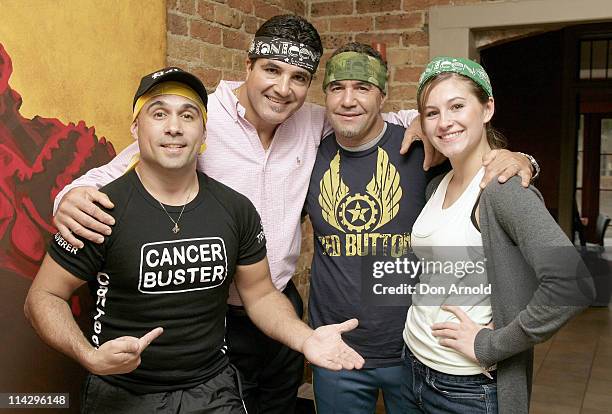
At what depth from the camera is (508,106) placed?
8.27 meters

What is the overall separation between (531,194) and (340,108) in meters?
0.80

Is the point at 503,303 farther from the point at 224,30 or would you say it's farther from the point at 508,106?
the point at 508,106

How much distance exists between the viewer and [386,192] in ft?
6.88

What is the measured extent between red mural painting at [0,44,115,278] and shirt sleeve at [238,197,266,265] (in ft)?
2.20

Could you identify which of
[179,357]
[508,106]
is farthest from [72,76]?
[508,106]

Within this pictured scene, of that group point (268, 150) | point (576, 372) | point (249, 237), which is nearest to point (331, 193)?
point (268, 150)

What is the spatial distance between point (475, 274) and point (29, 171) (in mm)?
A: 1399

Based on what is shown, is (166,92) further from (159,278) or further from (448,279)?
(448,279)

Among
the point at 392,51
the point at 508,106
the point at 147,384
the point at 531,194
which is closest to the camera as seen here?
the point at 531,194

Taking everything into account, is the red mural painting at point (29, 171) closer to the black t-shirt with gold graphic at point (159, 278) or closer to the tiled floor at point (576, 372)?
Result: the black t-shirt with gold graphic at point (159, 278)

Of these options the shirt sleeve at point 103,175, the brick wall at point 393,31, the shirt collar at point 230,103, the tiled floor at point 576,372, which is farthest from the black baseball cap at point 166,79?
the tiled floor at point 576,372

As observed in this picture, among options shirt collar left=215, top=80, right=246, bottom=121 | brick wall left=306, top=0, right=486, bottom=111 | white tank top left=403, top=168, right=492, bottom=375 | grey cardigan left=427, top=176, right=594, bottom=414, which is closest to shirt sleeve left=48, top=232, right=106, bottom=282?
shirt collar left=215, top=80, right=246, bottom=121

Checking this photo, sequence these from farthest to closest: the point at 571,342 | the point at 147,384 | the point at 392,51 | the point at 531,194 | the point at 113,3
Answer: the point at 571,342
the point at 392,51
the point at 113,3
the point at 147,384
the point at 531,194

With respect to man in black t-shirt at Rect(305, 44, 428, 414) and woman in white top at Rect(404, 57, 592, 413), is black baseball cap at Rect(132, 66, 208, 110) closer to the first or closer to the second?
man in black t-shirt at Rect(305, 44, 428, 414)
